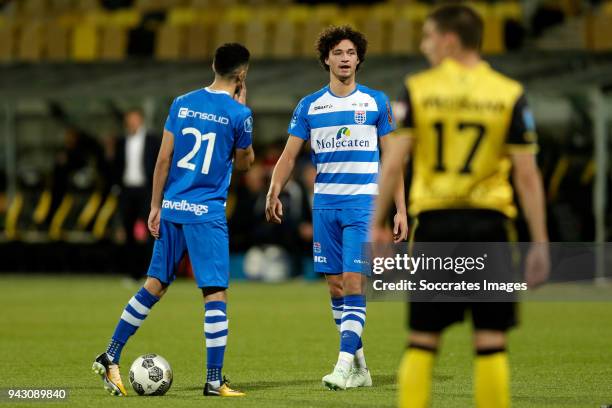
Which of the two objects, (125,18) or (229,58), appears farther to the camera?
(125,18)

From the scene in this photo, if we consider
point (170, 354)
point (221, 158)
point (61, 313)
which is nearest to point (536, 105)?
point (61, 313)

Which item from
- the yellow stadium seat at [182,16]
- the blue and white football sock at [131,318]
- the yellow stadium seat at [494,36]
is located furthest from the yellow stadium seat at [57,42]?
the blue and white football sock at [131,318]

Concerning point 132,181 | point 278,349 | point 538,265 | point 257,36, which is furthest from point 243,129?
point 257,36

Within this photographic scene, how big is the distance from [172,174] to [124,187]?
394 inches

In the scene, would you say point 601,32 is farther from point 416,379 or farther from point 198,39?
point 416,379

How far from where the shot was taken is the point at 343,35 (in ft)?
27.2

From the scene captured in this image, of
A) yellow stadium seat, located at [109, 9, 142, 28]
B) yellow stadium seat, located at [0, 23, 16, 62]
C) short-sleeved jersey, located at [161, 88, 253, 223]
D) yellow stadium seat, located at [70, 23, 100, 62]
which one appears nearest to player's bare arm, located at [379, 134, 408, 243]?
short-sleeved jersey, located at [161, 88, 253, 223]

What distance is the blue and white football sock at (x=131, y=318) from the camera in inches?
307

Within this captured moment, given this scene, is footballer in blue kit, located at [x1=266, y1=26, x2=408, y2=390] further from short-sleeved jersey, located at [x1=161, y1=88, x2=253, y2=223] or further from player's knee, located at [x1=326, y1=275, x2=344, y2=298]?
short-sleeved jersey, located at [x1=161, y1=88, x2=253, y2=223]

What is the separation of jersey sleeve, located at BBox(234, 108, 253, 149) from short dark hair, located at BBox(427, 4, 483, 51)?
8.42ft

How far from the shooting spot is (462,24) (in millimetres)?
5246

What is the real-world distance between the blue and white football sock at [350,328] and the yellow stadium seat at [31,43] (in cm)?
1822

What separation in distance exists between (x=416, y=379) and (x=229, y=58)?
2.98 meters

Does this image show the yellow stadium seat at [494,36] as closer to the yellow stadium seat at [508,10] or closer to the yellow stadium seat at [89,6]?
the yellow stadium seat at [508,10]
